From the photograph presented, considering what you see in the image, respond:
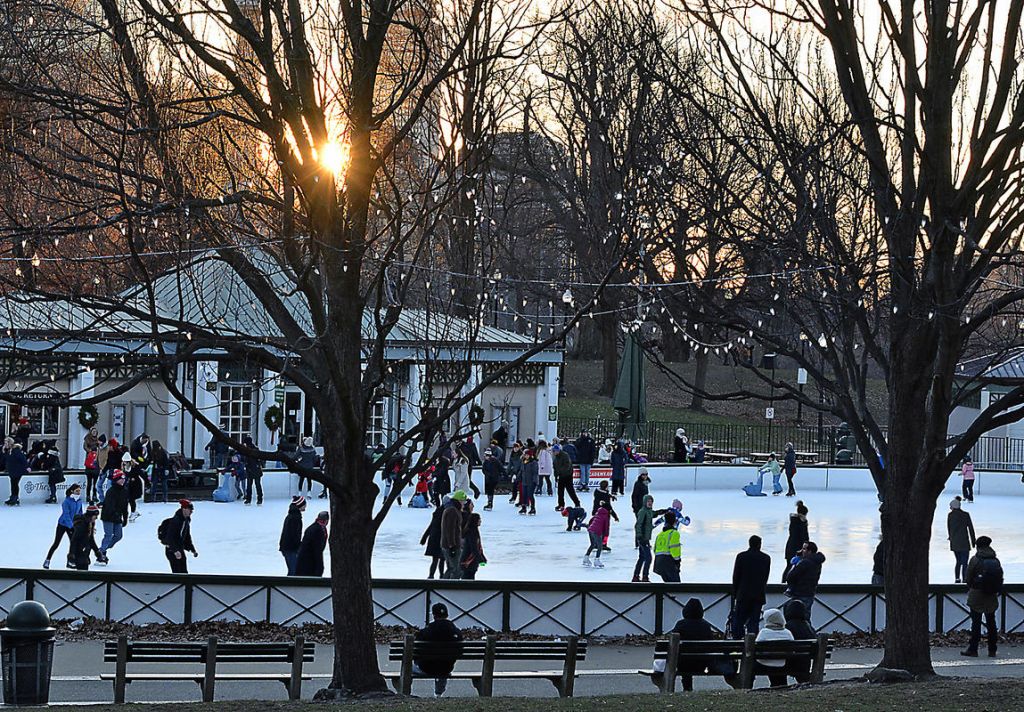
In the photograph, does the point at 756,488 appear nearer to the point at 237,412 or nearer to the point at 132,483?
the point at 237,412

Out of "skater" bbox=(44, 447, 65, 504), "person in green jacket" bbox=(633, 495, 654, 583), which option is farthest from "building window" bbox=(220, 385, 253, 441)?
"person in green jacket" bbox=(633, 495, 654, 583)

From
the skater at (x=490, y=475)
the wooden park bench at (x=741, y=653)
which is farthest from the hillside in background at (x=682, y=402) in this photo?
the wooden park bench at (x=741, y=653)

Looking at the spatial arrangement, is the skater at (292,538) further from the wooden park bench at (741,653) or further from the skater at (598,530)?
the wooden park bench at (741,653)

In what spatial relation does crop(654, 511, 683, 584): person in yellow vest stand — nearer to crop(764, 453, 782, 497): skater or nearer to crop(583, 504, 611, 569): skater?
crop(583, 504, 611, 569): skater

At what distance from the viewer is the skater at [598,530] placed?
2177 cm

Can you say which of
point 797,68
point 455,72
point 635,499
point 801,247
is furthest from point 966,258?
point 635,499

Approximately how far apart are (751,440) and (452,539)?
32152 mm

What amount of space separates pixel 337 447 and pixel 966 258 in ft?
18.5

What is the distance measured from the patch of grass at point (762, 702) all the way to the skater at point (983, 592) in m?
4.62

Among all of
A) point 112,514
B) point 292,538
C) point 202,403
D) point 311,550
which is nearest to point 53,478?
point 202,403

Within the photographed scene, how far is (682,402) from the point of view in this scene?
62000 mm

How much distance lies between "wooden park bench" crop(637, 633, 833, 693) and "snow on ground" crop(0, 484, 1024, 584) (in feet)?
25.6

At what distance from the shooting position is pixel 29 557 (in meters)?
21.9

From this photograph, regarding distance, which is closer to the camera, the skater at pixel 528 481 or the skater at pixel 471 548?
the skater at pixel 471 548
